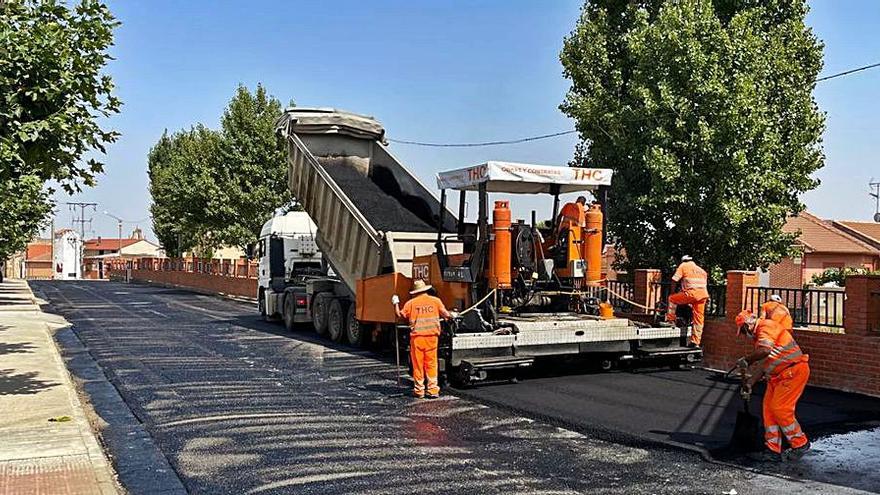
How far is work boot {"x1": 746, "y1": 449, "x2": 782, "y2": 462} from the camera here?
23.2 feet

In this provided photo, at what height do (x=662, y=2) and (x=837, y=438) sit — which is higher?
(x=662, y=2)

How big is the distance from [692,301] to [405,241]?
4.52m

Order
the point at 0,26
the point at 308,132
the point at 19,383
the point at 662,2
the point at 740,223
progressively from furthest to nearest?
the point at 662,2 → the point at 308,132 → the point at 740,223 → the point at 19,383 → the point at 0,26

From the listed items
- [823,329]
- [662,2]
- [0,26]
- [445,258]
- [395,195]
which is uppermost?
[662,2]

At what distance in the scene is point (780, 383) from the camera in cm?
735

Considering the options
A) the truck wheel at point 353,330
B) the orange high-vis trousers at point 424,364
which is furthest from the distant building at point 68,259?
the orange high-vis trousers at point 424,364

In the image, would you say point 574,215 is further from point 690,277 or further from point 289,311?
point 289,311

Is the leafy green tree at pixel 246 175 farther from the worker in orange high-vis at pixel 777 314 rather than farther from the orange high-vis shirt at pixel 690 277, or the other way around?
the worker in orange high-vis at pixel 777 314

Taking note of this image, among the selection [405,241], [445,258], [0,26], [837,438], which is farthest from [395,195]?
[837,438]

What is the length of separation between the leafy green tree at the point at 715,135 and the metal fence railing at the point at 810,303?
2610mm

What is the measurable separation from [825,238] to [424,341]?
39.5m

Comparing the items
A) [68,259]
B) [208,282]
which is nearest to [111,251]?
[68,259]

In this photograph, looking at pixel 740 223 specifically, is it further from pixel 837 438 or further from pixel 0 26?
pixel 0 26

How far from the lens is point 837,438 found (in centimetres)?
788
